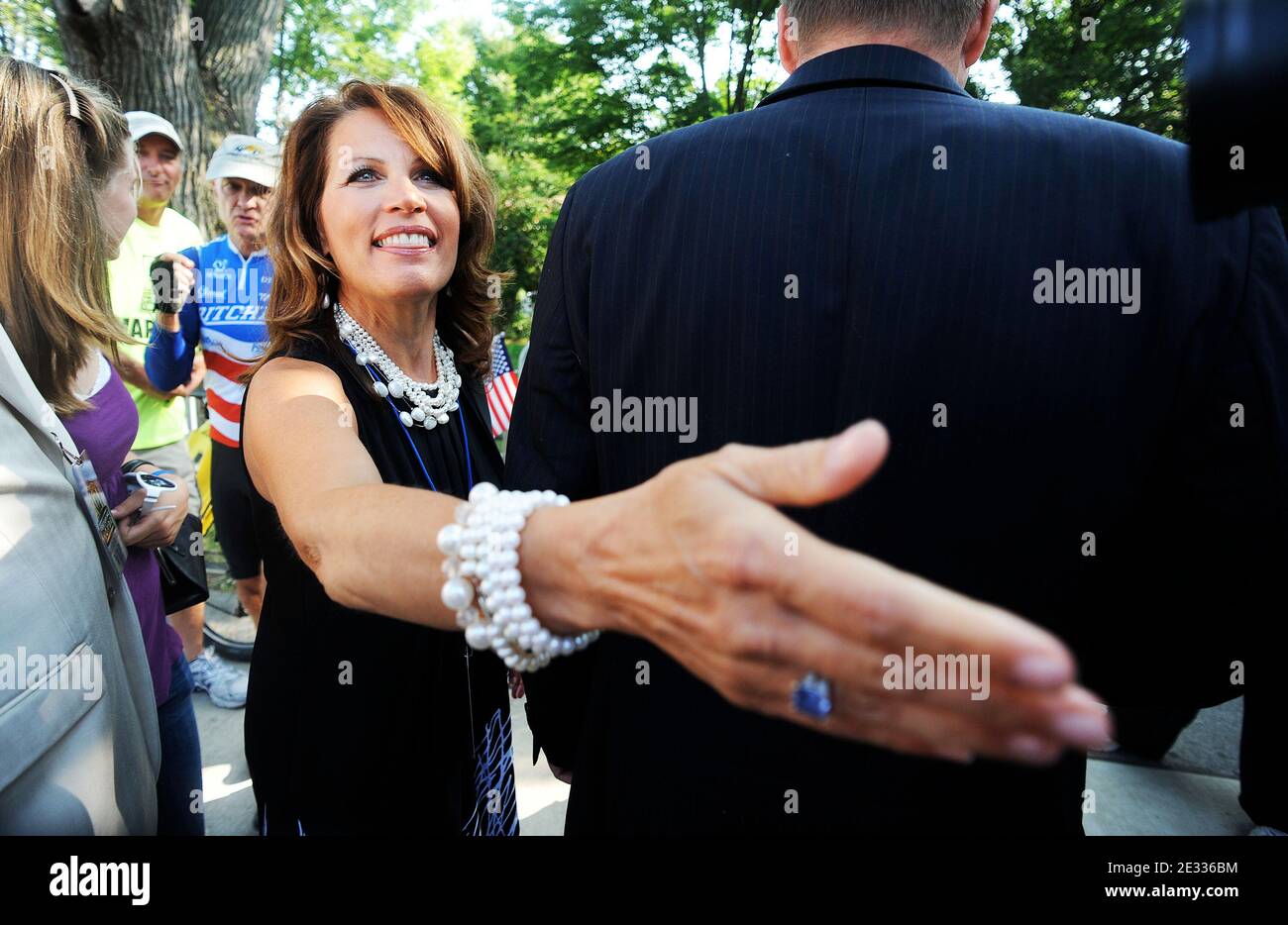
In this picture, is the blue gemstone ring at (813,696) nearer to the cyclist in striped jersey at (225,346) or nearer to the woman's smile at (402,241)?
the woman's smile at (402,241)

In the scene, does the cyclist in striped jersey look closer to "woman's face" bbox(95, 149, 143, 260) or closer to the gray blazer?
"woman's face" bbox(95, 149, 143, 260)

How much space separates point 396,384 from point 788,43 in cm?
102

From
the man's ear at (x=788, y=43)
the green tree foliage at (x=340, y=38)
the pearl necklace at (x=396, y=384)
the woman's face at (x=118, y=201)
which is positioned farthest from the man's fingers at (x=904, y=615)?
the green tree foliage at (x=340, y=38)

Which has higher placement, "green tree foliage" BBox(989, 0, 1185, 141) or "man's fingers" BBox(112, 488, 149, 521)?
"green tree foliage" BBox(989, 0, 1185, 141)

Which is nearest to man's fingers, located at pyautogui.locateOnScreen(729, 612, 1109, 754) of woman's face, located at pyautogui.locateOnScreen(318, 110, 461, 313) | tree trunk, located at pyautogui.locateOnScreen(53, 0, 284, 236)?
woman's face, located at pyautogui.locateOnScreen(318, 110, 461, 313)

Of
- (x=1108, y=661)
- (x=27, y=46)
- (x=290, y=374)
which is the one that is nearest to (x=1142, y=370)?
(x=1108, y=661)

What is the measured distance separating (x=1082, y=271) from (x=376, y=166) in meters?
1.45

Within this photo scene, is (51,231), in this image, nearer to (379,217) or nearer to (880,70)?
(379,217)

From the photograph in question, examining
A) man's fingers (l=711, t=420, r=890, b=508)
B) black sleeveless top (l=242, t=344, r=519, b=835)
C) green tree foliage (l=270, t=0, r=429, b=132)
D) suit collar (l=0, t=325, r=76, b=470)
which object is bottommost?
black sleeveless top (l=242, t=344, r=519, b=835)

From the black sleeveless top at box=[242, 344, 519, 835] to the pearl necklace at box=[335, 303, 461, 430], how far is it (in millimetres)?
39

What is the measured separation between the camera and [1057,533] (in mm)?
1149

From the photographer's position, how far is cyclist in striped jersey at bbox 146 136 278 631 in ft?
11.0

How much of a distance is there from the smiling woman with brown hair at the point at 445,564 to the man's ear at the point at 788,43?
22.0 inches
